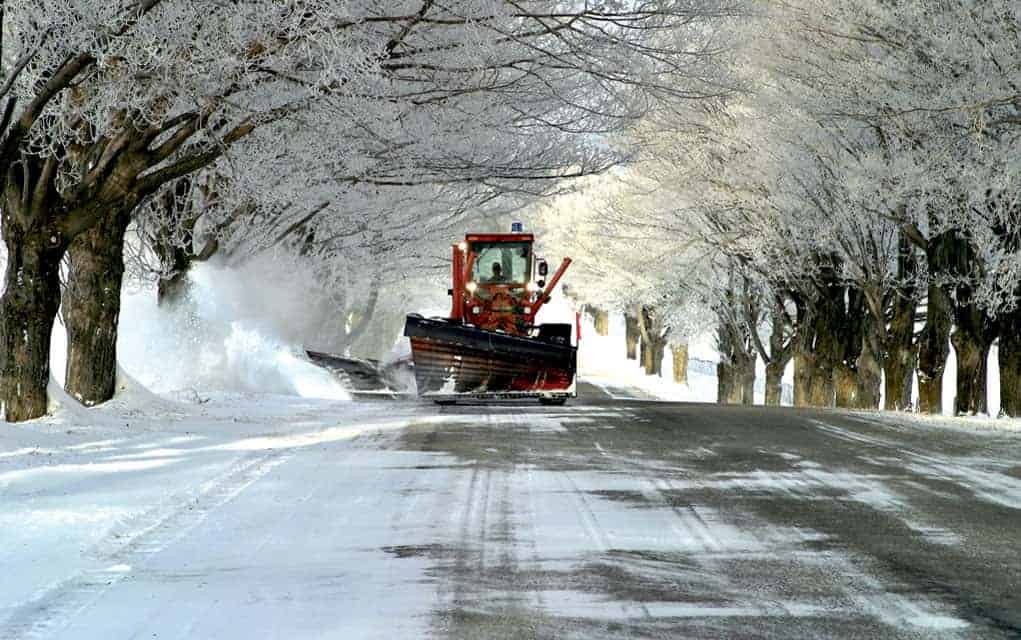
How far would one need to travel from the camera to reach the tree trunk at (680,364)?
5594cm

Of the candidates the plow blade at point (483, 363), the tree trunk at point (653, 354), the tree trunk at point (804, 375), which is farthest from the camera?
the tree trunk at point (653, 354)

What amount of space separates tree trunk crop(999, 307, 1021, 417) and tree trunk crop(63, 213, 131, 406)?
51.1 ft

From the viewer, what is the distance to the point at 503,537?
8.04m

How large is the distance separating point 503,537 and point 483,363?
14.6m

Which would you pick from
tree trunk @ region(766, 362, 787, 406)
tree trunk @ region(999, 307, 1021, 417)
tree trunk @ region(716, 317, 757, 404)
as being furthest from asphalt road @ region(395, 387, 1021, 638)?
tree trunk @ region(716, 317, 757, 404)

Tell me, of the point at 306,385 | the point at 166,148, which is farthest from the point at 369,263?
the point at 166,148

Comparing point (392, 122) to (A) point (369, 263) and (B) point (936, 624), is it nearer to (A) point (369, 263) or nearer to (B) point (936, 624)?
(B) point (936, 624)

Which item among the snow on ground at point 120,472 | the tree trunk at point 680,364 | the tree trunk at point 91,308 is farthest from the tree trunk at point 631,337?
the tree trunk at point 91,308

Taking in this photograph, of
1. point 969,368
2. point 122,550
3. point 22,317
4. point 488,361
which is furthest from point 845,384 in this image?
point 122,550

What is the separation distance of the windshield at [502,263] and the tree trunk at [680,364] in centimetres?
2972

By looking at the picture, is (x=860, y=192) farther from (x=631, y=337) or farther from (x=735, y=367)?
(x=631, y=337)

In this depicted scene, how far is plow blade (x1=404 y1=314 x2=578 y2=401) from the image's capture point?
2231 cm

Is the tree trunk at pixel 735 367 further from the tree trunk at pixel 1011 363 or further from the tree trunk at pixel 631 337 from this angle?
the tree trunk at pixel 631 337

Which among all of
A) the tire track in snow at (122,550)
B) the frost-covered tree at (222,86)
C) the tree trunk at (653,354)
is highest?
the frost-covered tree at (222,86)
